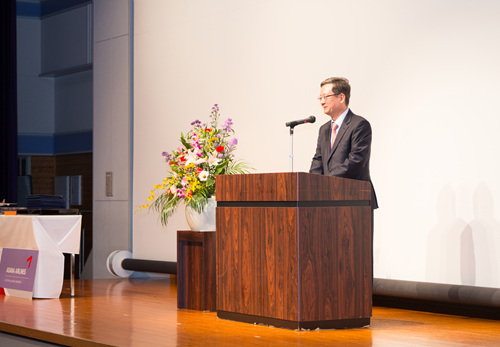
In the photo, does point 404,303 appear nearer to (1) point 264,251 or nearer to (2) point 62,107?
(1) point 264,251

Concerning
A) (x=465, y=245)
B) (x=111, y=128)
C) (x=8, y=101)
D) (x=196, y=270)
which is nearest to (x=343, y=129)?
(x=465, y=245)

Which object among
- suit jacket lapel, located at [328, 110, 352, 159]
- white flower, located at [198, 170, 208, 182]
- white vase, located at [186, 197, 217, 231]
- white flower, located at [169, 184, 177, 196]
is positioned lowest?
white vase, located at [186, 197, 217, 231]

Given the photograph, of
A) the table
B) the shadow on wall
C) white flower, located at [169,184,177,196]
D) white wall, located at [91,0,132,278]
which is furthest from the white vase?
white wall, located at [91,0,132,278]

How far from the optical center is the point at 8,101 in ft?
31.2

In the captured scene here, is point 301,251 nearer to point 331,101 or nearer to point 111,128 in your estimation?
point 331,101

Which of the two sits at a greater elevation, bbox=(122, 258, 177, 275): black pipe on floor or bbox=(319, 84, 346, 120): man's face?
bbox=(319, 84, 346, 120): man's face

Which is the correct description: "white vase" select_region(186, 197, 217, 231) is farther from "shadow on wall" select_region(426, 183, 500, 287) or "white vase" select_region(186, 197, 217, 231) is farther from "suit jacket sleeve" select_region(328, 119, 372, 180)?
"shadow on wall" select_region(426, 183, 500, 287)

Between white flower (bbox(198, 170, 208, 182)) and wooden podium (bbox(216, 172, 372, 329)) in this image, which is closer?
wooden podium (bbox(216, 172, 372, 329))

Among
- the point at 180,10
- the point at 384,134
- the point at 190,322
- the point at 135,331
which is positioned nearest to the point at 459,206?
the point at 384,134

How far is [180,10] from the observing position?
7.38 m

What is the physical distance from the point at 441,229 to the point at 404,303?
24.7 inches

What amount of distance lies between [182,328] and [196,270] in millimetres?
820

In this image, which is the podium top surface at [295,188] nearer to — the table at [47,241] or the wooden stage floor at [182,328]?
the wooden stage floor at [182,328]

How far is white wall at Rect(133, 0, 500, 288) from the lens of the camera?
15.5 feet
